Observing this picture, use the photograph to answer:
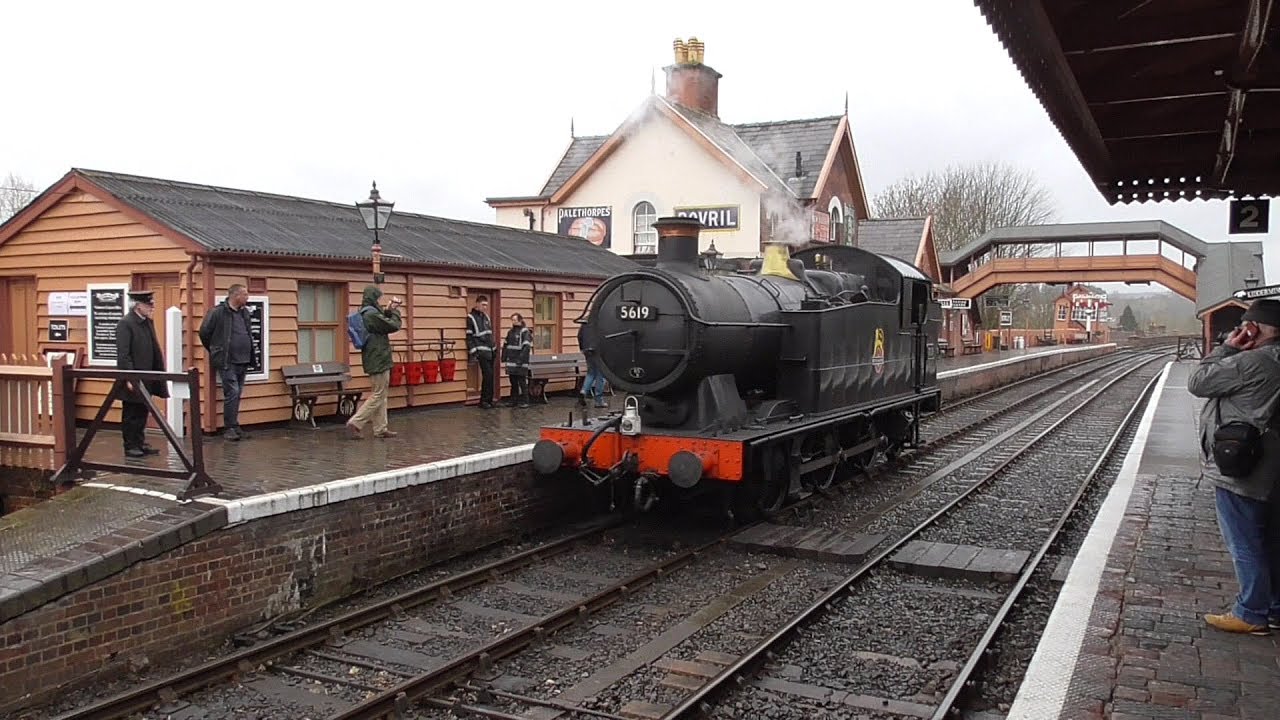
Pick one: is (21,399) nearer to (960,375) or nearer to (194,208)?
(194,208)

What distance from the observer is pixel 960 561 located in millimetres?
7578

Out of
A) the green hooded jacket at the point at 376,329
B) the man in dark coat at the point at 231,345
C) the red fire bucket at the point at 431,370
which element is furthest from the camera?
the red fire bucket at the point at 431,370

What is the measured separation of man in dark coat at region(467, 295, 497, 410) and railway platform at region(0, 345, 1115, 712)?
3.30 metres

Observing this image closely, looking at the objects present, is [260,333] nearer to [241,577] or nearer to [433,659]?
[241,577]

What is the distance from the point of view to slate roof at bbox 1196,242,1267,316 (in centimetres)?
3222

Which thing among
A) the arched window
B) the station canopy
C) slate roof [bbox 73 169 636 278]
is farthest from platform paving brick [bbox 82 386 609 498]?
the arched window

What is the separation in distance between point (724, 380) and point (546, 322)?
6.84 meters

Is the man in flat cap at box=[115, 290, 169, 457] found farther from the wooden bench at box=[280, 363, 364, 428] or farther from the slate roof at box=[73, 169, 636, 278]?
the wooden bench at box=[280, 363, 364, 428]

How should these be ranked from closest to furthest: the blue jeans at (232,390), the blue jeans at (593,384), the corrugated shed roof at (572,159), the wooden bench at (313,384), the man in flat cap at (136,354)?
1. the man in flat cap at (136,354)
2. the blue jeans at (232,390)
3. the wooden bench at (313,384)
4. the blue jeans at (593,384)
5. the corrugated shed roof at (572,159)

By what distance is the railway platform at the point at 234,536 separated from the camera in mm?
5309

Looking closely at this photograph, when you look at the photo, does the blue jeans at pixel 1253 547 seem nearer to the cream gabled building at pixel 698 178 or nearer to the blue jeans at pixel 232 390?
the blue jeans at pixel 232 390

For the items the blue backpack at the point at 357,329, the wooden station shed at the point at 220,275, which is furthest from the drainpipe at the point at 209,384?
the blue backpack at the point at 357,329

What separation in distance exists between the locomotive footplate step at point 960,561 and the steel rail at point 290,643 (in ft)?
9.46

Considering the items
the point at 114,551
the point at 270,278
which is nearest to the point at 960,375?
the point at 270,278
